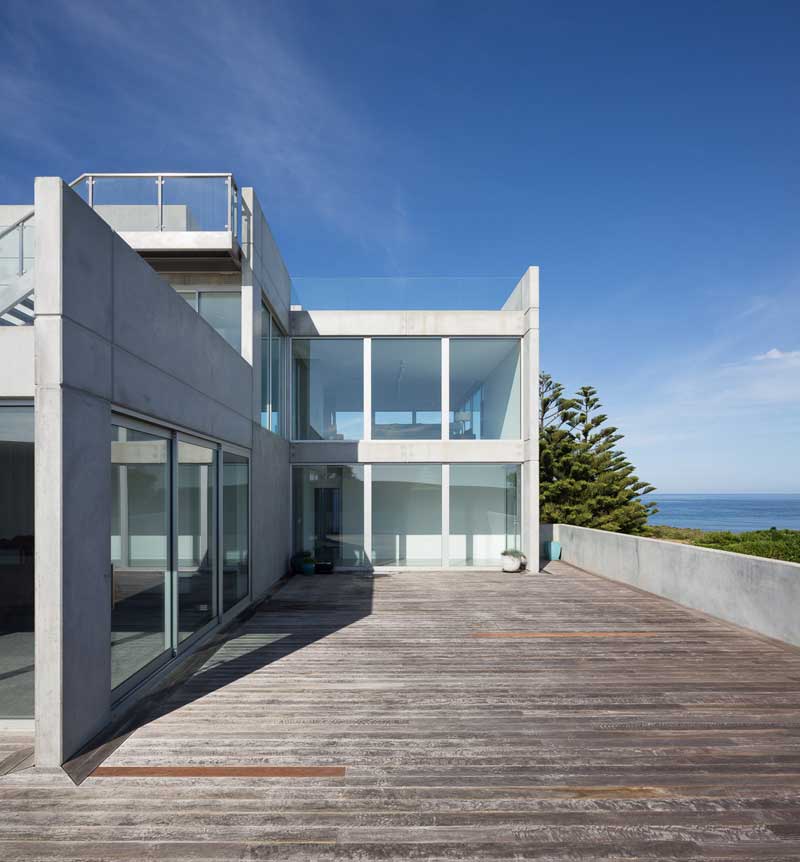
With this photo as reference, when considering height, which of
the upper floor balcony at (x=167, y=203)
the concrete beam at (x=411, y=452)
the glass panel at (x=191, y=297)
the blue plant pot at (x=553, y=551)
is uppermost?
the upper floor balcony at (x=167, y=203)

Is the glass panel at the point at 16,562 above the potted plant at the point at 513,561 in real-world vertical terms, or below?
above

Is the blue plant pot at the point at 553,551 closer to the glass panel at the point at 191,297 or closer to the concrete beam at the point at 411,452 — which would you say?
the concrete beam at the point at 411,452

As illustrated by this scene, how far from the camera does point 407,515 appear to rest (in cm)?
1155

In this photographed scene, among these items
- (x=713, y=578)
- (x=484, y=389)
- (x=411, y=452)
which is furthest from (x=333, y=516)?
(x=713, y=578)

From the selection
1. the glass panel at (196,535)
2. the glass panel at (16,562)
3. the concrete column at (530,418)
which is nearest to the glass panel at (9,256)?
the glass panel at (16,562)

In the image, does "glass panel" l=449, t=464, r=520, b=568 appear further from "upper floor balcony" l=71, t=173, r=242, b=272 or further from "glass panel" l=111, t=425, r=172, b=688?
"glass panel" l=111, t=425, r=172, b=688

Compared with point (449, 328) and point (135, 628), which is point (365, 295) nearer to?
point (449, 328)

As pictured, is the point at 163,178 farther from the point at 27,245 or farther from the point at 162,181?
the point at 27,245

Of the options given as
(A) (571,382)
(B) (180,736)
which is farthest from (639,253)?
(B) (180,736)

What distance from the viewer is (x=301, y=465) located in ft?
38.0

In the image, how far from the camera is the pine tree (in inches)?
709

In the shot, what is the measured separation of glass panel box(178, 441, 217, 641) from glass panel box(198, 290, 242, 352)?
257cm

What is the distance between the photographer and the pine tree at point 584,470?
18000 mm

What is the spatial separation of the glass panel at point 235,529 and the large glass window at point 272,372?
6.13ft
